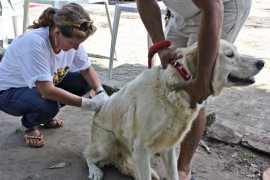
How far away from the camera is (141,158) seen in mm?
2652

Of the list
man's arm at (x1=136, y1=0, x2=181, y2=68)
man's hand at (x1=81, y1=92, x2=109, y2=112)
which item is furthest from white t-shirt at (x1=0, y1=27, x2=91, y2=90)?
man's arm at (x1=136, y1=0, x2=181, y2=68)

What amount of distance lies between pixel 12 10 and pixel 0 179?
13.4 feet

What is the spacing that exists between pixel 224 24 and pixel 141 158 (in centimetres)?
110

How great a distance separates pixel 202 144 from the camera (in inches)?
147

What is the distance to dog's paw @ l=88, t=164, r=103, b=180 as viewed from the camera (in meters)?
3.06

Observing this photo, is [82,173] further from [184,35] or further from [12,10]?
[12,10]

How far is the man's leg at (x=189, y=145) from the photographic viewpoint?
2.96m

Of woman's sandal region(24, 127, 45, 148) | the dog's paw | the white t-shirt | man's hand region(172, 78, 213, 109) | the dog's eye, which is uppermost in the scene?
the dog's eye

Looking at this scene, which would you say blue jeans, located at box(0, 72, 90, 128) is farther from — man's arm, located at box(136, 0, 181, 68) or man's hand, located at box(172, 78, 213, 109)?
man's hand, located at box(172, 78, 213, 109)

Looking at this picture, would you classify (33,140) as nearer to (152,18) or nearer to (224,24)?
(152,18)

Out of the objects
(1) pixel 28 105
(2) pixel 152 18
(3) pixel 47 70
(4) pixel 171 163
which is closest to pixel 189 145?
(4) pixel 171 163

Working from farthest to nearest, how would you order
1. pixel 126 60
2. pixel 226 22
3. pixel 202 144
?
pixel 126 60 < pixel 202 144 < pixel 226 22

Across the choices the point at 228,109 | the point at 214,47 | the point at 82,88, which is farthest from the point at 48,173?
the point at 228,109

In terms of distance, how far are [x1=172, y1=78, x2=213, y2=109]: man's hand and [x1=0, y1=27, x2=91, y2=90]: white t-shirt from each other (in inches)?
49.5
